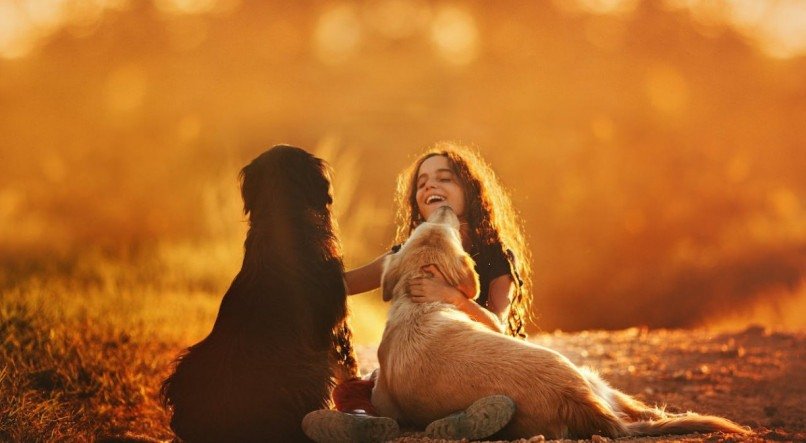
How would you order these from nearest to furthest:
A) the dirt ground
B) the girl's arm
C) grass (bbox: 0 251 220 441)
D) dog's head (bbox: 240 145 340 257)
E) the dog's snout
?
dog's head (bbox: 240 145 340 257), the dog's snout, grass (bbox: 0 251 220 441), the girl's arm, the dirt ground

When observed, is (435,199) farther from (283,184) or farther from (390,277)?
(283,184)

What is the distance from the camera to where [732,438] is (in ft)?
12.6

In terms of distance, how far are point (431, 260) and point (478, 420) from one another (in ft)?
3.23

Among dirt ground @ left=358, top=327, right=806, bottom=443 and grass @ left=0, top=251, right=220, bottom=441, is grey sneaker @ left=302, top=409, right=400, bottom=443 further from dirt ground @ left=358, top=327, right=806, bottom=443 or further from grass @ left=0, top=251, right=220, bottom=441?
dirt ground @ left=358, top=327, right=806, bottom=443

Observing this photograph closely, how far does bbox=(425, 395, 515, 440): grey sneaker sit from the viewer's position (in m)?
3.70

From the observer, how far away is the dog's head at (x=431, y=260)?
4.41 metres

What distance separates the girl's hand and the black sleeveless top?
1391 mm

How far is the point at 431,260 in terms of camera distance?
4.41 m

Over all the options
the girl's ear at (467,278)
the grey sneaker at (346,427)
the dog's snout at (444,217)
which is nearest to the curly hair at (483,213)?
the dog's snout at (444,217)

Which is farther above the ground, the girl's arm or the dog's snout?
→ the dog's snout

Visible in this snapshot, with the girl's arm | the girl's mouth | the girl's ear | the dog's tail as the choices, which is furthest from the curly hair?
the dog's tail

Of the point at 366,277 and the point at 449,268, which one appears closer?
the point at 449,268

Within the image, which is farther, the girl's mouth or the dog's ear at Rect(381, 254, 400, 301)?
the girl's mouth

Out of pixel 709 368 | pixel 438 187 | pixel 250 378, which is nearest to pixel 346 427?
pixel 250 378
